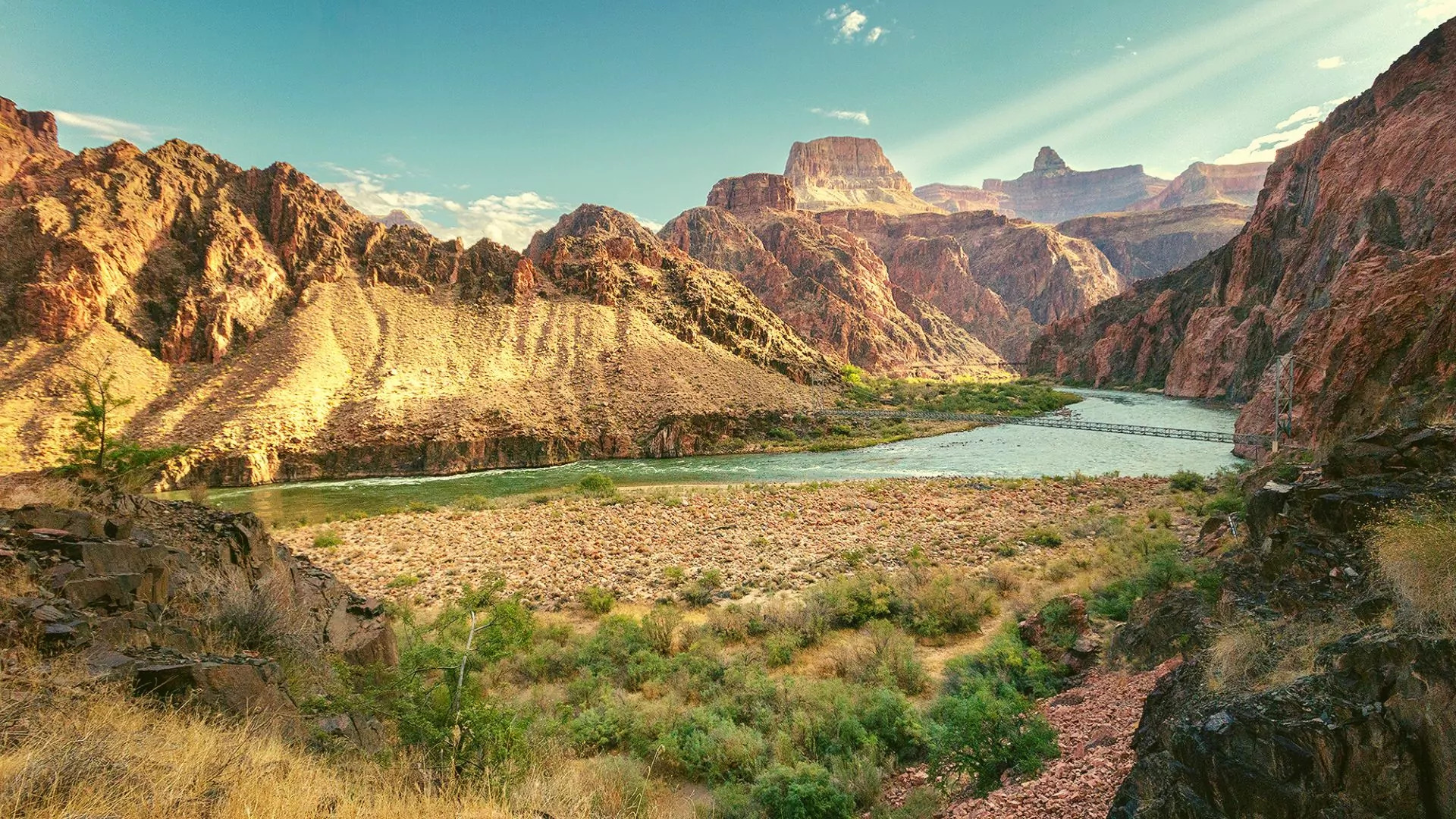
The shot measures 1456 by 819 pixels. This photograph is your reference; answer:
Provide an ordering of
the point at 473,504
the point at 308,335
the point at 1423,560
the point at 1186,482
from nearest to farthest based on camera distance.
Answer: the point at 1423,560 → the point at 1186,482 → the point at 473,504 → the point at 308,335

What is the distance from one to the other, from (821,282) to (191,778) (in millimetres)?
142846

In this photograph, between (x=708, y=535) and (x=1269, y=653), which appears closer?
(x=1269, y=653)

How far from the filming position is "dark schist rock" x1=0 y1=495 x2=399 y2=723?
15.6 feet

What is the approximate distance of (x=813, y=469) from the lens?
3716 cm

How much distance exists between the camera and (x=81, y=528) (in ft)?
23.1

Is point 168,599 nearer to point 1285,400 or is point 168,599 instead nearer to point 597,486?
point 597,486

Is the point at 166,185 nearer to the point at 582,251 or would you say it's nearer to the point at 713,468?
the point at 582,251

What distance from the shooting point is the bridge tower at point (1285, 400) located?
20031mm

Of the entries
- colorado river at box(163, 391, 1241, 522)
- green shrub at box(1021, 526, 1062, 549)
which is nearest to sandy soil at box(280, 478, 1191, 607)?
green shrub at box(1021, 526, 1062, 549)

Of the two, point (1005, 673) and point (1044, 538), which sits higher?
point (1044, 538)

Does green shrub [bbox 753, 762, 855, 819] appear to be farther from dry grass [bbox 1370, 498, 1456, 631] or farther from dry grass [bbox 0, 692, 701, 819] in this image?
dry grass [bbox 1370, 498, 1456, 631]

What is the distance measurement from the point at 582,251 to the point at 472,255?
13.1 meters

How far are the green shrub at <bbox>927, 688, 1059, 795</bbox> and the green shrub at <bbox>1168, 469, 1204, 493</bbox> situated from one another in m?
20.8

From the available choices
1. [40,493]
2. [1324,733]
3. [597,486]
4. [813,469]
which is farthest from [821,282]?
[1324,733]
